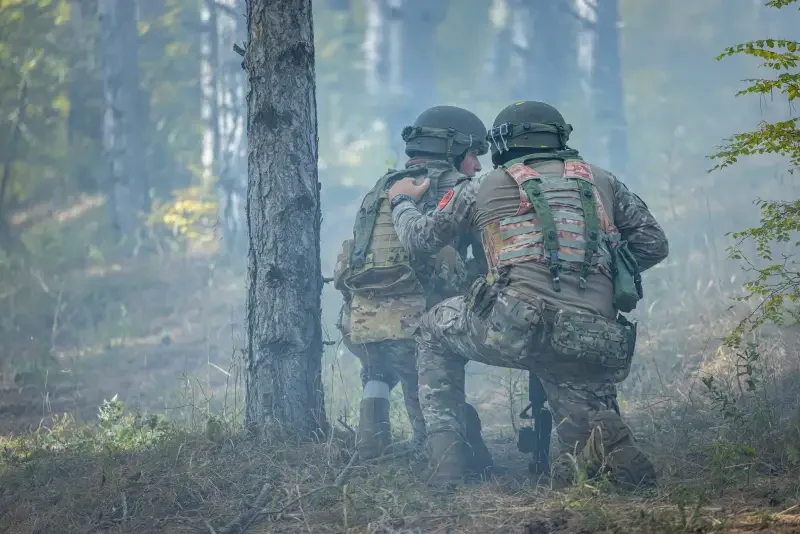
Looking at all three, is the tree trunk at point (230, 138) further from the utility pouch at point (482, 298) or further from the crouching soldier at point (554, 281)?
the utility pouch at point (482, 298)

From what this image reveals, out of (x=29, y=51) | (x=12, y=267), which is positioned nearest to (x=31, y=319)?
(x=12, y=267)

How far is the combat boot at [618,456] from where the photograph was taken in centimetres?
388

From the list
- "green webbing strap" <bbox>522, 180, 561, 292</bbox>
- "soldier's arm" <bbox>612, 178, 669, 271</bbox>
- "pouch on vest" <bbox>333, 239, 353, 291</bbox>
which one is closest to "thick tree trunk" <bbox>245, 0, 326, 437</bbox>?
"pouch on vest" <bbox>333, 239, 353, 291</bbox>

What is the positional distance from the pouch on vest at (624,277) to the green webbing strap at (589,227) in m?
0.18

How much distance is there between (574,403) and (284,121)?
2.76 meters

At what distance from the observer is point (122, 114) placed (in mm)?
17406

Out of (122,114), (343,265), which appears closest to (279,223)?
(343,265)

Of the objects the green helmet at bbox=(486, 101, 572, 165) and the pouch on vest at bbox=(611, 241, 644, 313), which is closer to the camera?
the pouch on vest at bbox=(611, 241, 644, 313)

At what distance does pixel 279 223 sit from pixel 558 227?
204cm

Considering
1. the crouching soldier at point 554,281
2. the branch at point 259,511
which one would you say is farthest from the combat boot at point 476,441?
the branch at point 259,511

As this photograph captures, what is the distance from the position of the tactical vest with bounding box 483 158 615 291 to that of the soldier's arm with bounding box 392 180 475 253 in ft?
0.95

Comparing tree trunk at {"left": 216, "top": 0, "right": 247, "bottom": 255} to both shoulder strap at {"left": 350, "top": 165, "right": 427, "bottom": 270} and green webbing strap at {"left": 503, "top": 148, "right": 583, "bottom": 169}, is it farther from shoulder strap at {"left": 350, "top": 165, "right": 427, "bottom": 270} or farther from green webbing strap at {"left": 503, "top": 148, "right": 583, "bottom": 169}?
green webbing strap at {"left": 503, "top": 148, "right": 583, "bottom": 169}

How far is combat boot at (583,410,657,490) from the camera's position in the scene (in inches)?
153

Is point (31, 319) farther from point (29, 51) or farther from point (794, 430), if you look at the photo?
point (794, 430)
